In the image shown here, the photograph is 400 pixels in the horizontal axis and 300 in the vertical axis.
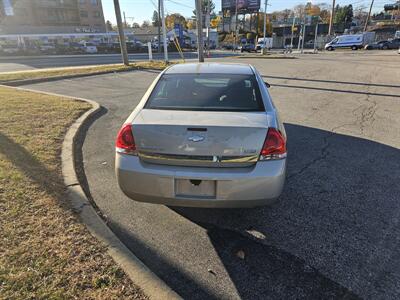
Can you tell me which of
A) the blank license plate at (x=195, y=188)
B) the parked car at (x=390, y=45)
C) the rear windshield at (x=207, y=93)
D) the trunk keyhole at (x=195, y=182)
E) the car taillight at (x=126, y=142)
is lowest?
the parked car at (x=390, y=45)

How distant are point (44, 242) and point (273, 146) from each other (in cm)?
223

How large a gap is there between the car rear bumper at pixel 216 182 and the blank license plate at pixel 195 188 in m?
0.02

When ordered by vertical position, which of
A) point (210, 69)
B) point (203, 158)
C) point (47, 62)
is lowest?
point (47, 62)

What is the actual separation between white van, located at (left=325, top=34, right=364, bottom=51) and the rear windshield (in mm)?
59202

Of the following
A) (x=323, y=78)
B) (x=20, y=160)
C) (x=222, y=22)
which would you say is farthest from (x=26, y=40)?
(x=222, y=22)

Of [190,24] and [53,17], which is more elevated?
[53,17]

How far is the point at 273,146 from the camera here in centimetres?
277

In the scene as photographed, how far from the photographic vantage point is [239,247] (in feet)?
9.22

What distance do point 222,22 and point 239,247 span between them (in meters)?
103

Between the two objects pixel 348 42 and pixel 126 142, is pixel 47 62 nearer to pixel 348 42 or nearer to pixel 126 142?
pixel 126 142

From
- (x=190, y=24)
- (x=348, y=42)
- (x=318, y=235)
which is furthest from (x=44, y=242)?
(x=190, y=24)

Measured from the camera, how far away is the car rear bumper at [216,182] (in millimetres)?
2684

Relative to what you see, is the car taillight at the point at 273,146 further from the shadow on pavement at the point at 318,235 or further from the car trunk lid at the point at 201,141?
the shadow on pavement at the point at 318,235

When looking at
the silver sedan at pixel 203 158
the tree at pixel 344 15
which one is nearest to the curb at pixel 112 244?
the silver sedan at pixel 203 158
